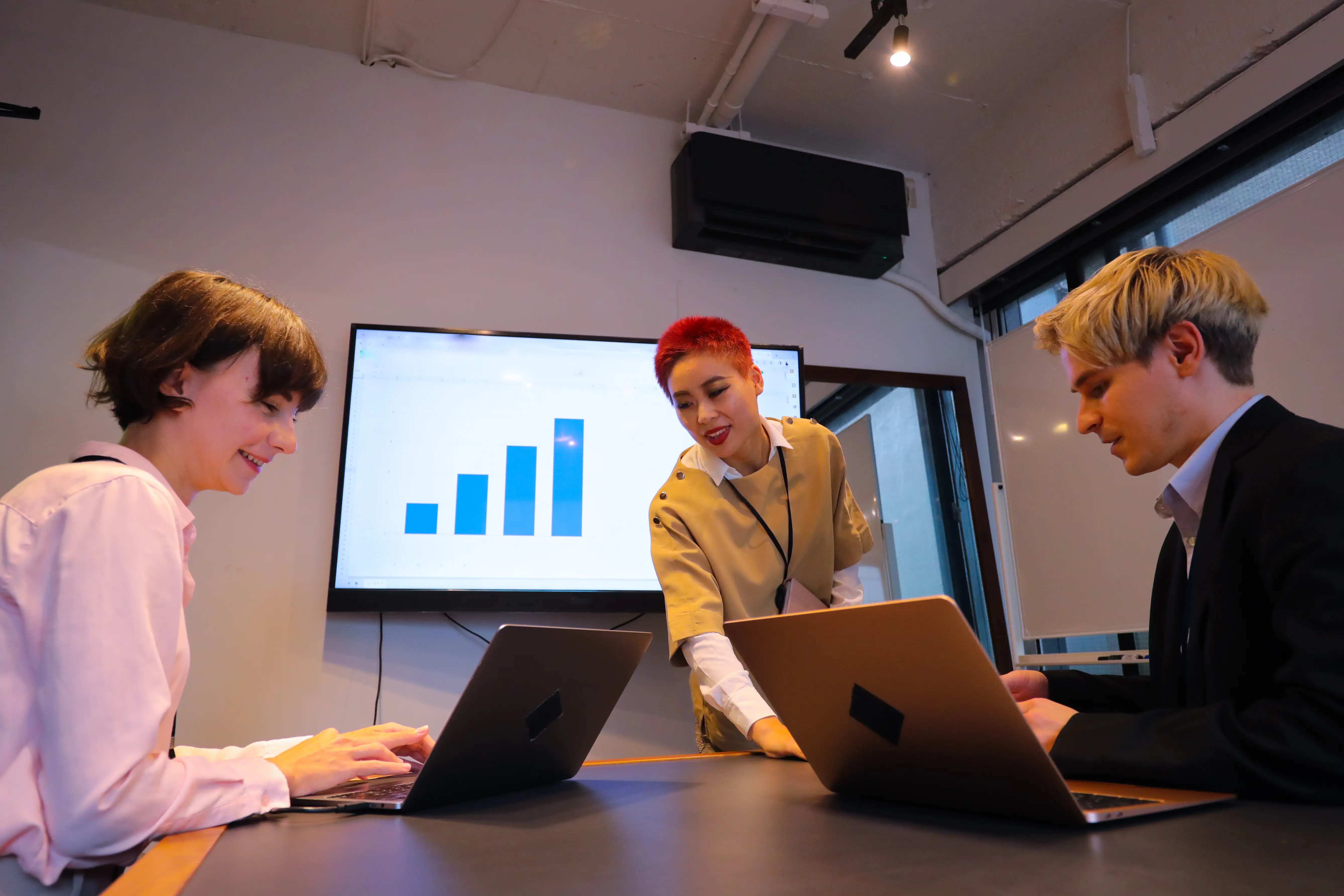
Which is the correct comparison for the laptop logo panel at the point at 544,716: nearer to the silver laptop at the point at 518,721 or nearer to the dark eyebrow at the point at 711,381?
the silver laptop at the point at 518,721

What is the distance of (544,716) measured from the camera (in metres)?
0.88

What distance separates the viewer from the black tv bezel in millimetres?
2328

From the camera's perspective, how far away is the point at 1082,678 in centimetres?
103

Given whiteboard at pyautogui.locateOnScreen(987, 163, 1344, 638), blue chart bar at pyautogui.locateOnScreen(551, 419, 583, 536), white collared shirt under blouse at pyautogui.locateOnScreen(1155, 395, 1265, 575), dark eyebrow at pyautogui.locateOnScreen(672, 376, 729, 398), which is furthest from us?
blue chart bar at pyautogui.locateOnScreen(551, 419, 583, 536)

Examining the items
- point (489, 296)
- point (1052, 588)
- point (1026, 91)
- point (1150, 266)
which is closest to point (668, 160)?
point (489, 296)

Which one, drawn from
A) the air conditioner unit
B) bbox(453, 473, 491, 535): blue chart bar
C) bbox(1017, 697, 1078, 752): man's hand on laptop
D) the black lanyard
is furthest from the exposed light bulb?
bbox(1017, 697, 1078, 752): man's hand on laptop

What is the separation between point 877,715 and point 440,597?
1.90m

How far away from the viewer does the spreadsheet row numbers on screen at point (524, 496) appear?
2.42 metres

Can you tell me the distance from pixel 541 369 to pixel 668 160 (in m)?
1.06

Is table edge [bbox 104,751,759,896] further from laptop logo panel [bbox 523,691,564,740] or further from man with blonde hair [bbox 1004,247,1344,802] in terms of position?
man with blonde hair [bbox 1004,247,1344,802]

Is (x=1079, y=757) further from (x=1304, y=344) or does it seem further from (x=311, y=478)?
(x=311, y=478)

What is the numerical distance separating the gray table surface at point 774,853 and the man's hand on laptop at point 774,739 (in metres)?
0.37

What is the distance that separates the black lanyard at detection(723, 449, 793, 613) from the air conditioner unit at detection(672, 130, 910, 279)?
4.86ft

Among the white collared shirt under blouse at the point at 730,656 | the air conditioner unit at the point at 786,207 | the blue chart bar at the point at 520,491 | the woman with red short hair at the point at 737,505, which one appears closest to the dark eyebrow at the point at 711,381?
the woman with red short hair at the point at 737,505
